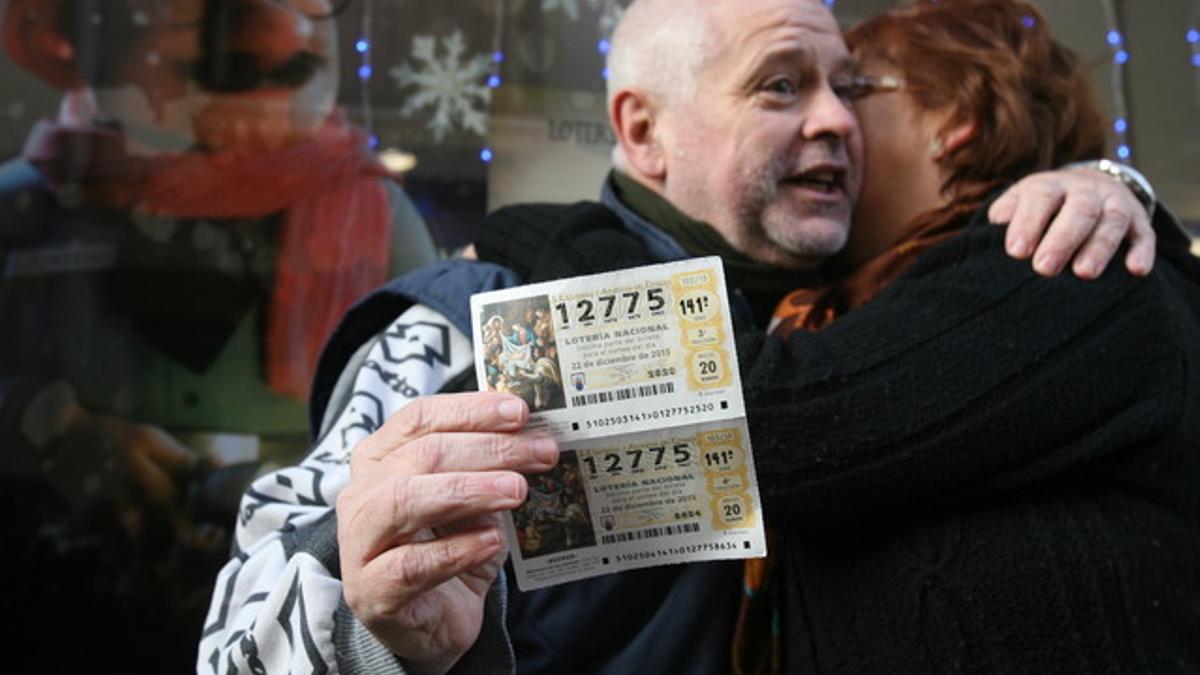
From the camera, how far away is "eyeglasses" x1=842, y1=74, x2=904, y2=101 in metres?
2.00

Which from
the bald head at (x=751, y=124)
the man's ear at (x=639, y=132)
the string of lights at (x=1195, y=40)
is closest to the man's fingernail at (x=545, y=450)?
the bald head at (x=751, y=124)

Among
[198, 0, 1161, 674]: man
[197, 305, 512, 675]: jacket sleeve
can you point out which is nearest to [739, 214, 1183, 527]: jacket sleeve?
[198, 0, 1161, 674]: man

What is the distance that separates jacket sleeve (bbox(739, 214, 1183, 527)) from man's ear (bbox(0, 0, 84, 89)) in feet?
6.02

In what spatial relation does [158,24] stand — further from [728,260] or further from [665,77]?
[728,260]

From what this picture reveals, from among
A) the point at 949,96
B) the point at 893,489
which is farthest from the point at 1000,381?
the point at 949,96

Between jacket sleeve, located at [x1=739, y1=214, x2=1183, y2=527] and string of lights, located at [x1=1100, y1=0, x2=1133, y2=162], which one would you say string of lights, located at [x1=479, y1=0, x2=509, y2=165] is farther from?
string of lights, located at [x1=1100, y1=0, x2=1133, y2=162]

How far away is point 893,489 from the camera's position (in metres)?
1.30

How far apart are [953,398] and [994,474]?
108mm

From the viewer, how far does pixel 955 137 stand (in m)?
1.88

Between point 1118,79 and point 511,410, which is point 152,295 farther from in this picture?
point 1118,79

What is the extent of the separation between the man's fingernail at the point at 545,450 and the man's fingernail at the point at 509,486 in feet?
0.12

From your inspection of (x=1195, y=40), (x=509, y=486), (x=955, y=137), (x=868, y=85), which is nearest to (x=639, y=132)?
(x=868, y=85)

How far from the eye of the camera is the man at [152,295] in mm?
2357

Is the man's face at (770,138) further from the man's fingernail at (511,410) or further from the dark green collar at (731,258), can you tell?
the man's fingernail at (511,410)
